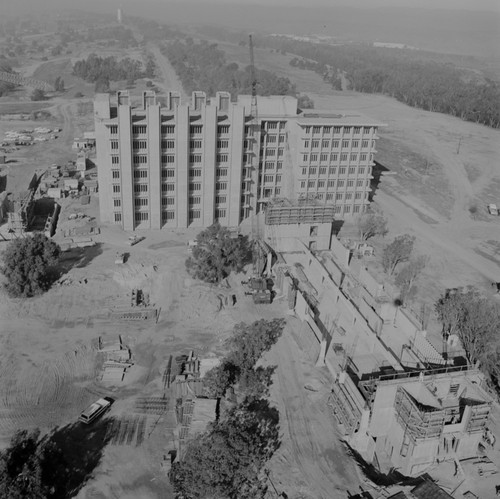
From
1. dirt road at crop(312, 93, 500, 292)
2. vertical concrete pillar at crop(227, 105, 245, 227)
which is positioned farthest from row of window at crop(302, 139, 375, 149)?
dirt road at crop(312, 93, 500, 292)

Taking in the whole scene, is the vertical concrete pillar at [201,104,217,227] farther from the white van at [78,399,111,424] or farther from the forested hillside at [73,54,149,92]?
the forested hillside at [73,54,149,92]

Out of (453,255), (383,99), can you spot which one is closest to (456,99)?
(383,99)

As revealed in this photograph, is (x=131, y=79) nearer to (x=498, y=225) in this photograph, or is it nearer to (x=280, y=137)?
(x=280, y=137)

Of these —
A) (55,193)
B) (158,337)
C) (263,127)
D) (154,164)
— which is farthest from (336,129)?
(55,193)

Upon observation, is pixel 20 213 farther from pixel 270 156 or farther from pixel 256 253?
pixel 270 156

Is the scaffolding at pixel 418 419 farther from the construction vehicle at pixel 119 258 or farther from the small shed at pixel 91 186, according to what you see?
the small shed at pixel 91 186
